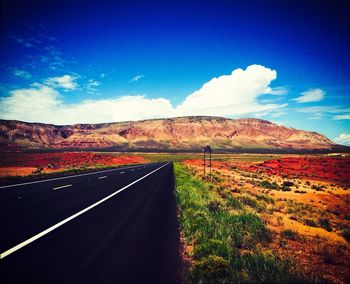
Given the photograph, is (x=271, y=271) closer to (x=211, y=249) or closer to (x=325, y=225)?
(x=211, y=249)

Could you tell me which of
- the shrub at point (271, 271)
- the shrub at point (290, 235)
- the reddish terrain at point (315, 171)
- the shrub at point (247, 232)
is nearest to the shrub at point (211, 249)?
the shrub at point (271, 271)

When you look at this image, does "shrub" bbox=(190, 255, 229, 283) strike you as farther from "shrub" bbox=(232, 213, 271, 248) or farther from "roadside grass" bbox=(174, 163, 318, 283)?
"shrub" bbox=(232, 213, 271, 248)

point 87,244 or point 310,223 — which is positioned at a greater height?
point 87,244

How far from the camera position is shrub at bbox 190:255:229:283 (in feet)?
13.6

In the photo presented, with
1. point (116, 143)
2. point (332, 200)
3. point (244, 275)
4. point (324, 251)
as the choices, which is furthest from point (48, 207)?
point (116, 143)

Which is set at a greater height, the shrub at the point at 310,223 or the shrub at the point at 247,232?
the shrub at the point at 247,232

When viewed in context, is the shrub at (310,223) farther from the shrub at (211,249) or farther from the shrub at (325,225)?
the shrub at (211,249)

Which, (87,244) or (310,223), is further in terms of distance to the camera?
(310,223)

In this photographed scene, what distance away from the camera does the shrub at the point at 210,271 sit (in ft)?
13.6

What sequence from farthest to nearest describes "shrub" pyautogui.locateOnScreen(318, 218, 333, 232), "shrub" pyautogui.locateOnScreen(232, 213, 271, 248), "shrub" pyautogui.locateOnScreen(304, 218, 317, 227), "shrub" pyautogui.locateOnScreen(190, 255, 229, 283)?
"shrub" pyautogui.locateOnScreen(304, 218, 317, 227) → "shrub" pyautogui.locateOnScreen(318, 218, 333, 232) → "shrub" pyautogui.locateOnScreen(232, 213, 271, 248) → "shrub" pyautogui.locateOnScreen(190, 255, 229, 283)

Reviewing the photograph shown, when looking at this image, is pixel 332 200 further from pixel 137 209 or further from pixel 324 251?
pixel 137 209

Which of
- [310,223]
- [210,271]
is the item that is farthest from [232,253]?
[310,223]

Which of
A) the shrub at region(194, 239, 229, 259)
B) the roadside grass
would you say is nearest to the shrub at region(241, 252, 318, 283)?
the roadside grass

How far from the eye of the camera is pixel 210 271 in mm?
4273
